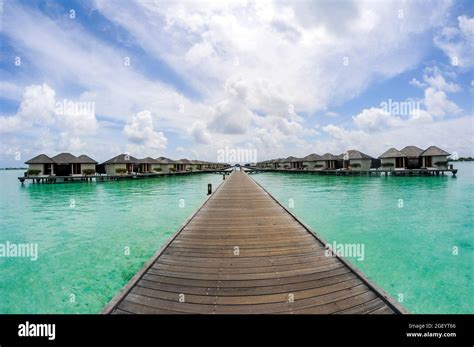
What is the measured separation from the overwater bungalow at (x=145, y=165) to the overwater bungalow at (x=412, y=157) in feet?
166

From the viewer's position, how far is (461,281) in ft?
22.6

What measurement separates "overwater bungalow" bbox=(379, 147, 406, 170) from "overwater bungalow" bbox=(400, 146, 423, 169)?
483mm

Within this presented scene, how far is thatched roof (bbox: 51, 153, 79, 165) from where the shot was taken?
3850cm

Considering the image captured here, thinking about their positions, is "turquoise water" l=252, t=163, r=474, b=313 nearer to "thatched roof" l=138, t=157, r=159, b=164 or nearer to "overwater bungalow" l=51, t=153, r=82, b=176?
"overwater bungalow" l=51, t=153, r=82, b=176

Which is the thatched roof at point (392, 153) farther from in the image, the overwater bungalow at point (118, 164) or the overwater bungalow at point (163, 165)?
the overwater bungalow at point (118, 164)

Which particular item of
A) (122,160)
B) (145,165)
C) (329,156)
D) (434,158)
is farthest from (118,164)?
(434,158)

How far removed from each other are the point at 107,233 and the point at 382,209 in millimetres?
16752

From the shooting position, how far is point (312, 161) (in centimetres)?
5941

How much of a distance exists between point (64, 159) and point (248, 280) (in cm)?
4562

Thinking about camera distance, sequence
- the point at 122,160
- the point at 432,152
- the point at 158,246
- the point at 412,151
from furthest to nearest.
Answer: the point at 122,160 < the point at 412,151 < the point at 432,152 < the point at 158,246

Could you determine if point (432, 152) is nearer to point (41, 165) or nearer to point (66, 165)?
point (66, 165)

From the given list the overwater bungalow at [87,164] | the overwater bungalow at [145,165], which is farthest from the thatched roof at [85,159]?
the overwater bungalow at [145,165]
